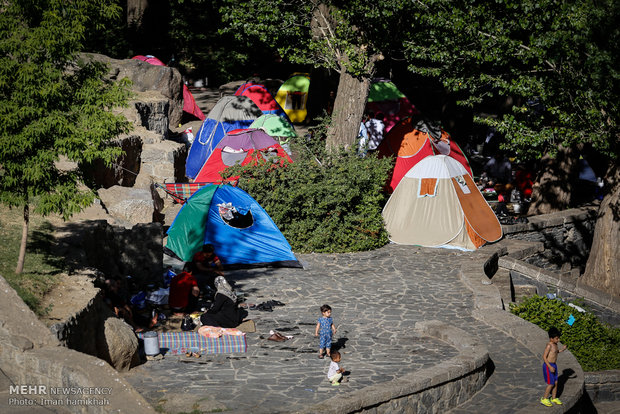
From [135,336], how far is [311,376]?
2475mm

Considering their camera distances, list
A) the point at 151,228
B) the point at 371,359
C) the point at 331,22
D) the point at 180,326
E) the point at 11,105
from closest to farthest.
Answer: the point at 11,105, the point at 371,359, the point at 180,326, the point at 151,228, the point at 331,22

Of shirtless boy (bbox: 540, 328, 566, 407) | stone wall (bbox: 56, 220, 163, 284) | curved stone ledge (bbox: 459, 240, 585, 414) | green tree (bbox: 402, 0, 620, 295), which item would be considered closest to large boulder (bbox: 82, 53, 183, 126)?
green tree (bbox: 402, 0, 620, 295)

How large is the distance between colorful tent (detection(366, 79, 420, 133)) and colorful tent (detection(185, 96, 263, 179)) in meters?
4.72

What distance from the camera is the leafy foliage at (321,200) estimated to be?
16.3m

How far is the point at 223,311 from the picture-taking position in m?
11.3

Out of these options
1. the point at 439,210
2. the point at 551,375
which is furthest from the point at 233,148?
the point at 551,375

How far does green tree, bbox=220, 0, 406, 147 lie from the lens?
17969 millimetres

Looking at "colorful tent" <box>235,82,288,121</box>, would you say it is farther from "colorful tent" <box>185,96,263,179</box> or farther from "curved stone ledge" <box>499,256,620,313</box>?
"curved stone ledge" <box>499,256,620,313</box>

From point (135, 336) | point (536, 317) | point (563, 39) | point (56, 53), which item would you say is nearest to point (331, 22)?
point (563, 39)

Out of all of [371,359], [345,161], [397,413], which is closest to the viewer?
[397,413]

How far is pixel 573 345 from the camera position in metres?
13.7

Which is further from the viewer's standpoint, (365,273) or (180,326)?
(365,273)

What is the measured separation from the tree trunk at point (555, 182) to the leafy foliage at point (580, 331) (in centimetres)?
666

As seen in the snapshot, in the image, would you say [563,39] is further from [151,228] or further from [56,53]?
[56,53]
